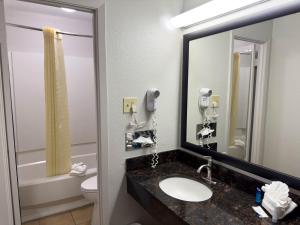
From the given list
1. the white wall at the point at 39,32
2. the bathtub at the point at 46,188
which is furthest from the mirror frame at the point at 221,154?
the white wall at the point at 39,32

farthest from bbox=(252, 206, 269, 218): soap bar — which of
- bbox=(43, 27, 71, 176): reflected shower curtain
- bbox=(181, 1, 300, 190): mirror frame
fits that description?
bbox=(43, 27, 71, 176): reflected shower curtain

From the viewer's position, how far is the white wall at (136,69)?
147cm

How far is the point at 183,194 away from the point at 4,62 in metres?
1.46

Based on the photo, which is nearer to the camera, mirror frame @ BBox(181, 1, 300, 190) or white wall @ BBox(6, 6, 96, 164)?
mirror frame @ BBox(181, 1, 300, 190)

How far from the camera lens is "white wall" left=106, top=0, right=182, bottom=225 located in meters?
1.47

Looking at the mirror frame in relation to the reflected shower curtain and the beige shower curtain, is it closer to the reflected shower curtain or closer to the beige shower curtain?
the beige shower curtain

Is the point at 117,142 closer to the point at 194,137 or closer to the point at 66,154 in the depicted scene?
the point at 194,137

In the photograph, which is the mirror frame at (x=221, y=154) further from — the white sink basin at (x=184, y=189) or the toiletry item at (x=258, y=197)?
the white sink basin at (x=184, y=189)

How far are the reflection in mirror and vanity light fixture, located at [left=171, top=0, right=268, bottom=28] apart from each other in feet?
0.44

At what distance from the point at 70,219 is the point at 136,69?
6.06 ft

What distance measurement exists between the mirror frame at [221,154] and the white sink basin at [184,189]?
0.80ft

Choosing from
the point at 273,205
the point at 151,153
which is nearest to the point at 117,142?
the point at 151,153

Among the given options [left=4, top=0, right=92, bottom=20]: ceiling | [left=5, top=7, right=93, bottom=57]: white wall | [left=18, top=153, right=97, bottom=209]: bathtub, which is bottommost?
[left=18, top=153, right=97, bottom=209]: bathtub

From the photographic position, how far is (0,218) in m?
1.35
